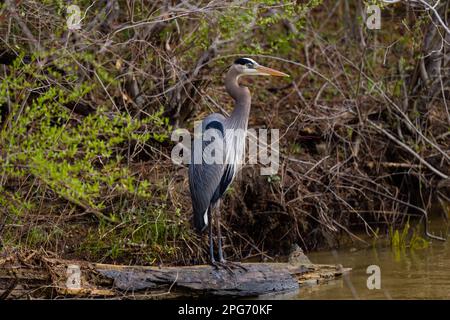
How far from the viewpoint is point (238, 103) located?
678 centimetres

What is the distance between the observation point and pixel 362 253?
7555mm

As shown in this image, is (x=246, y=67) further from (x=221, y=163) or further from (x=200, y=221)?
(x=200, y=221)

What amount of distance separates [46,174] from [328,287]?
233 centimetres

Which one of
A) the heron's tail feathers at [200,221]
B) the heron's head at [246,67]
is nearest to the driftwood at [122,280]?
the heron's tail feathers at [200,221]

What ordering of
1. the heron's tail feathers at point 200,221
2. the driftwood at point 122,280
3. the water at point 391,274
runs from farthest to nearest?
the heron's tail feathers at point 200,221, the water at point 391,274, the driftwood at point 122,280

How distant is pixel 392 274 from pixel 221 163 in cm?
168

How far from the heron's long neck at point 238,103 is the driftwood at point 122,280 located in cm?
137

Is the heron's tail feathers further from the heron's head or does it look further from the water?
the heron's head

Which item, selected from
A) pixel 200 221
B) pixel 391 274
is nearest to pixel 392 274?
pixel 391 274

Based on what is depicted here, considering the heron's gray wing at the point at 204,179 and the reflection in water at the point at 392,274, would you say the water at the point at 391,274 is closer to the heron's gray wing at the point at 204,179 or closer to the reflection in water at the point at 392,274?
the reflection in water at the point at 392,274

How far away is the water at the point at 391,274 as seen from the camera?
6.02 m

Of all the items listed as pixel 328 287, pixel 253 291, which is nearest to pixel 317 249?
pixel 328 287

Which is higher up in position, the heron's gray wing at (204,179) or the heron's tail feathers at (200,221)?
the heron's gray wing at (204,179)

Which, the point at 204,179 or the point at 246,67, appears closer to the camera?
the point at 204,179
